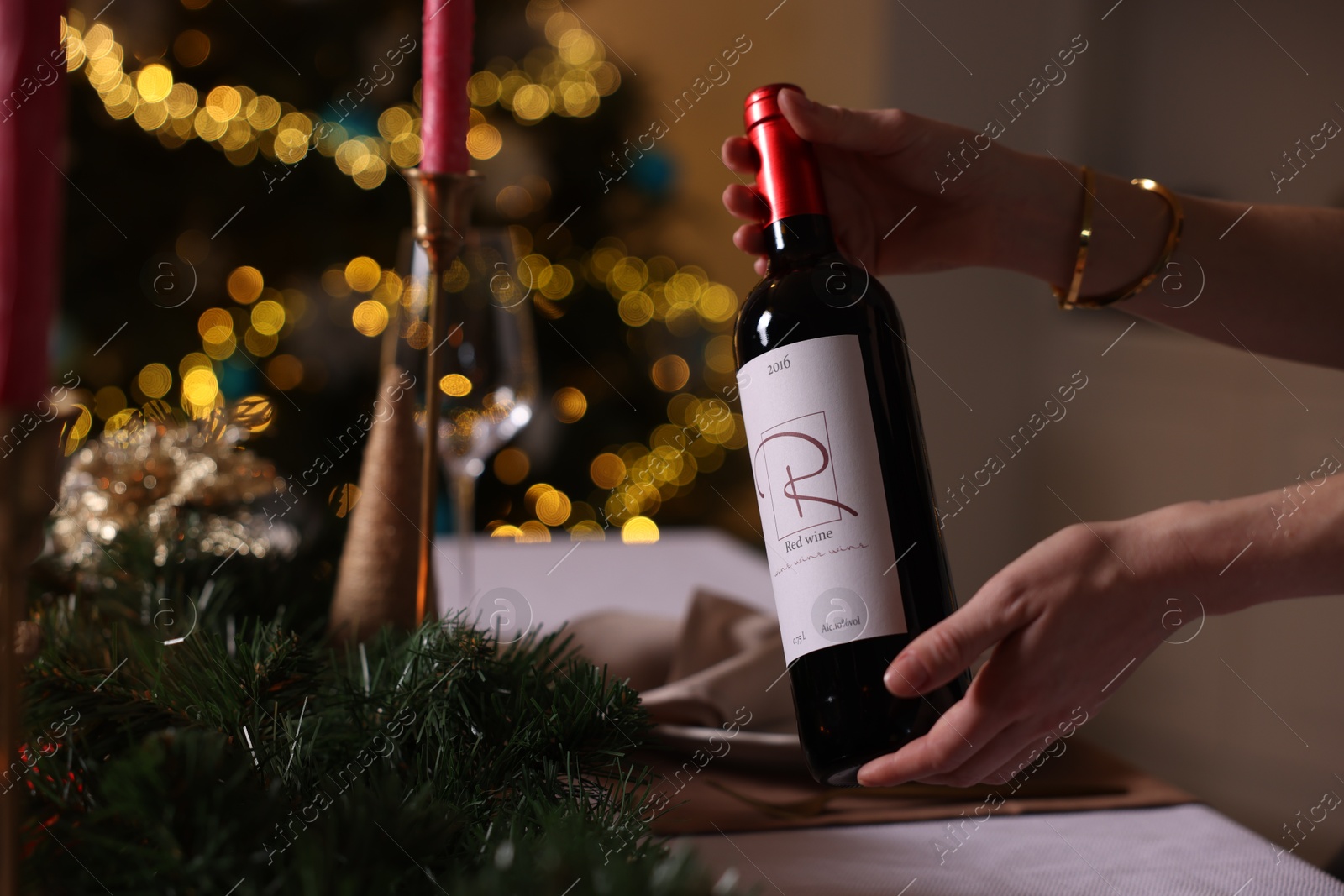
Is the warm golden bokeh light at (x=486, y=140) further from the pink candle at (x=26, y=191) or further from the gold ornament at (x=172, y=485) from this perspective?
the pink candle at (x=26, y=191)

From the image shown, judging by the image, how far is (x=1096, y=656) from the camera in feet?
1.50

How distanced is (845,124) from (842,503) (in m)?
0.27

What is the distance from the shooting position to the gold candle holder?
1.69 feet

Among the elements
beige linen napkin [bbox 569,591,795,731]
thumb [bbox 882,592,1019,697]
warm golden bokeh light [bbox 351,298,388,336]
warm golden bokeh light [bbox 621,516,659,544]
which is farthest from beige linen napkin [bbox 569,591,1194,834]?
warm golden bokeh light [bbox 621,516,659,544]

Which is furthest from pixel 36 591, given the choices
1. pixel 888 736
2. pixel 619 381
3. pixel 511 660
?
pixel 619 381

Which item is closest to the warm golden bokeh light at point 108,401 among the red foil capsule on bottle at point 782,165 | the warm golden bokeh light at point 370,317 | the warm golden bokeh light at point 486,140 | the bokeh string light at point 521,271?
the bokeh string light at point 521,271

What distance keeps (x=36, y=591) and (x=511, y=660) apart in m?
0.36

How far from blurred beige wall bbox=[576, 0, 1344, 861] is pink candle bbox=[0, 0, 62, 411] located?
7.07 feet

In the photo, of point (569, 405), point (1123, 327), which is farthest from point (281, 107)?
point (1123, 327)

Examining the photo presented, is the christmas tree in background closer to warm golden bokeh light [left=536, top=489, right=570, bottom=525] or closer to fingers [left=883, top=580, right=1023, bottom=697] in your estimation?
warm golden bokeh light [left=536, top=489, right=570, bottom=525]

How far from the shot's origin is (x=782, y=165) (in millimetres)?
527

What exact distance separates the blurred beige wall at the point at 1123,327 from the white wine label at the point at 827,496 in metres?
1.93

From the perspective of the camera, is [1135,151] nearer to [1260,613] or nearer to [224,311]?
[1260,613]

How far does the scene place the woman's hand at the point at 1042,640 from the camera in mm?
422
